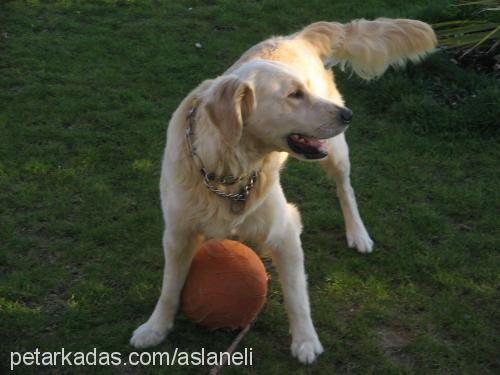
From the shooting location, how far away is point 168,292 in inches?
136

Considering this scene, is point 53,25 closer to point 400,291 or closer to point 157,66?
point 157,66

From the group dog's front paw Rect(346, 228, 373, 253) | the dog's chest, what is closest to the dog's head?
the dog's chest

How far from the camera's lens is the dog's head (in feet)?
9.62

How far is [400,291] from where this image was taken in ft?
12.8

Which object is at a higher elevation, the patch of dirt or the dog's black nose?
the dog's black nose

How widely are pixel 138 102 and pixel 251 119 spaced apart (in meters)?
3.33

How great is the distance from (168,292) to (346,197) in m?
1.56

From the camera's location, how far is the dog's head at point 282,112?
2932 millimetres

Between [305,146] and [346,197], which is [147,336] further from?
[346,197]

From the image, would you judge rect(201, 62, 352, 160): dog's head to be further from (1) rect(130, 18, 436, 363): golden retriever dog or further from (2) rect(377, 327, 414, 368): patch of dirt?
(2) rect(377, 327, 414, 368): patch of dirt

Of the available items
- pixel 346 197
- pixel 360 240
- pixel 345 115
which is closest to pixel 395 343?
pixel 360 240

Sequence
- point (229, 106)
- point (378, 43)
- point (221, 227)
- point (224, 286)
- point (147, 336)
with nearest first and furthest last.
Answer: point (229, 106) < point (221, 227) < point (224, 286) < point (147, 336) < point (378, 43)

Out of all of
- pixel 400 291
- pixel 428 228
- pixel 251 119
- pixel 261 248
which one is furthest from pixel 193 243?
pixel 428 228

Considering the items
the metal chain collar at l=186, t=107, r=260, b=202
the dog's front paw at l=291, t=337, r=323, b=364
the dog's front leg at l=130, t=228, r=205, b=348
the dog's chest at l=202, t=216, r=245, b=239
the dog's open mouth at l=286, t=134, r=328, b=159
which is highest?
the dog's open mouth at l=286, t=134, r=328, b=159
